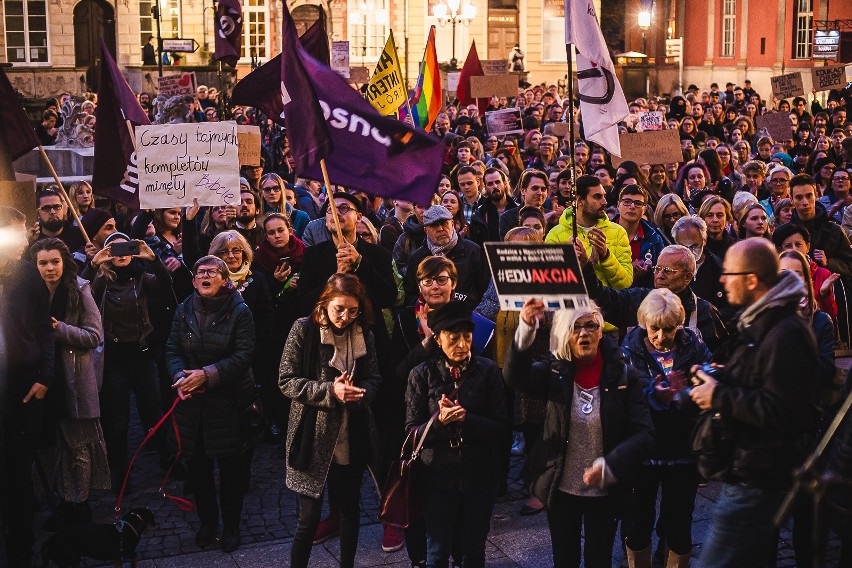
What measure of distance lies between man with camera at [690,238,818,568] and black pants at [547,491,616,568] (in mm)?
708

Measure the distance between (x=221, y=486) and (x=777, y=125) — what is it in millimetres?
11856

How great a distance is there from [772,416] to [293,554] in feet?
8.29

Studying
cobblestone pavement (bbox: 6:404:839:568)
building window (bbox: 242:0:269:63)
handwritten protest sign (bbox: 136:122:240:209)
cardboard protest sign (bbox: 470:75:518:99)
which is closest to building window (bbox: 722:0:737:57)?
building window (bbox: 242:0:269:63)

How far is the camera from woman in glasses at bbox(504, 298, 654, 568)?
5047mm

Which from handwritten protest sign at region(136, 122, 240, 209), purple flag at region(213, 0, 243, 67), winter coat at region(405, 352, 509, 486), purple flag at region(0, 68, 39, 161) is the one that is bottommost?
winter coat at region(405, 352, 509, 486)

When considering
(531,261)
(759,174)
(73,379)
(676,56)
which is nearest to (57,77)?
(676,56)

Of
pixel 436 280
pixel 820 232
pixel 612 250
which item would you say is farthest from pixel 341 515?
pixel 820 232

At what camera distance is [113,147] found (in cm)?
831

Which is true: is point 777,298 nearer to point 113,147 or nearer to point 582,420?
point 582,420

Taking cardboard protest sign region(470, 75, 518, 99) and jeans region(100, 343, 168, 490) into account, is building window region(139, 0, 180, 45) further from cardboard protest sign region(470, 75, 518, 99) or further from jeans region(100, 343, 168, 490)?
jeans region(100, 343, 168, 490)

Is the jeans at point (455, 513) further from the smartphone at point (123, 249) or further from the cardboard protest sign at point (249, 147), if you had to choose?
the cardboard protest sign at point (249, 147)

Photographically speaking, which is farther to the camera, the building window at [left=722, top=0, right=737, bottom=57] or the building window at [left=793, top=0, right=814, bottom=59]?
the building window at [left=722, top=0, right=737, bottom=57]

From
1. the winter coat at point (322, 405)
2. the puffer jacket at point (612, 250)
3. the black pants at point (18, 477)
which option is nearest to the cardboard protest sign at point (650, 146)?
the puffer jacket at point (612, 250)

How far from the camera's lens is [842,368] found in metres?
6.09
